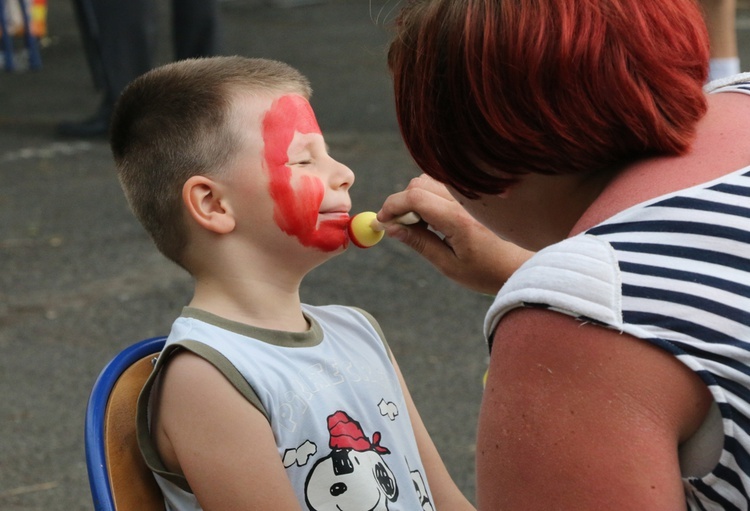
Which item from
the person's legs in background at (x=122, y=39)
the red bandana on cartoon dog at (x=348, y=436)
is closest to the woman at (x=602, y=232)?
the red bandana on cartoon dog at (x=348, y=436)

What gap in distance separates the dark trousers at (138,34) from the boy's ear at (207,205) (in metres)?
4.84

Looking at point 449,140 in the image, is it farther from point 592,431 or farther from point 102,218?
point 102,218

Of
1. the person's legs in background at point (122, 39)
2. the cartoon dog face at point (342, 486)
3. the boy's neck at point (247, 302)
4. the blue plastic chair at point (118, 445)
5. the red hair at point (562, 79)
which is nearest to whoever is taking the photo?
the red hair at point (562, 79)

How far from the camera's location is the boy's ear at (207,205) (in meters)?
1.84

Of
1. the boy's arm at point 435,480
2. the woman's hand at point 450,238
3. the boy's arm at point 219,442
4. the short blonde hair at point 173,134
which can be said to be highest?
the short blonde hair at point 173,134

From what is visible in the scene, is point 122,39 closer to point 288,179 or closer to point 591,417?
point 288,179

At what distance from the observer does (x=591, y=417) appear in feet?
4.11

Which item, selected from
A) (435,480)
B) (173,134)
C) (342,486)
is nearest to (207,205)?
(173,134)

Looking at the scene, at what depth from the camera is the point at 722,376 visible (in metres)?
1.24

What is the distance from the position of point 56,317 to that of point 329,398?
271cm

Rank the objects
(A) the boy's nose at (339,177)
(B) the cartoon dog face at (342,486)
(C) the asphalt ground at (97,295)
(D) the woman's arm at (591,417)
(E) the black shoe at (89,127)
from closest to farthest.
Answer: (D) the woman's arm at (591,417)
(B) the cartoon dog face at (342,486)
(A) the boy's nose at (339,177)
(C) the asphalt ground at (97,295)
(E) the black shoe at (89,127)

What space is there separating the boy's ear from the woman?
0.45 m

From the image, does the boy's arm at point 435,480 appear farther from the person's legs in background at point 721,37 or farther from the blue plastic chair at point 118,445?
the person's legs in background at point 721,37

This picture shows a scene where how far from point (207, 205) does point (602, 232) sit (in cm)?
81
